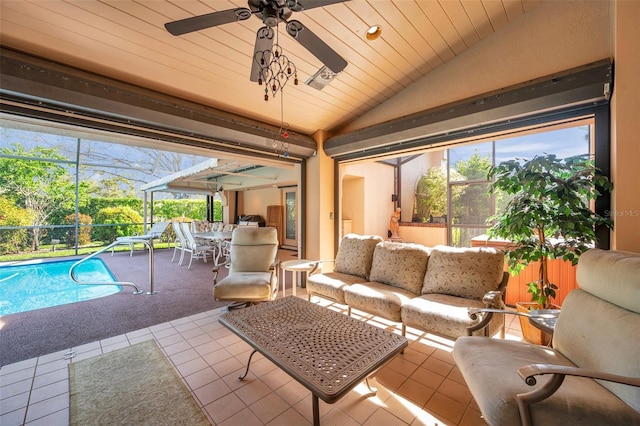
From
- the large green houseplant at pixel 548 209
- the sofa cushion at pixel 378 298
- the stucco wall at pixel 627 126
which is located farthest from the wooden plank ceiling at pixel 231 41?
the sofa cushion at pixel 378 298

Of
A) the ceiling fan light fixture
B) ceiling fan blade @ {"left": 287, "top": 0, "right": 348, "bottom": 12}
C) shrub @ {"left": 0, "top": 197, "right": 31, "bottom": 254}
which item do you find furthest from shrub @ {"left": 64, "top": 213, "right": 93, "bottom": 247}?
ceiling fan blade @ {"left": 287, "top": 0, "right": 348, "bottom": 12}

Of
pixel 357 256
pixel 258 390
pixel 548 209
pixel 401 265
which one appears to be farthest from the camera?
pixel 357 256

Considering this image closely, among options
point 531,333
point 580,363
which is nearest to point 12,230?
point 580,363

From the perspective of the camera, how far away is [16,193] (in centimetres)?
652

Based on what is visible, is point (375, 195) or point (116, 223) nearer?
point (375, 195)

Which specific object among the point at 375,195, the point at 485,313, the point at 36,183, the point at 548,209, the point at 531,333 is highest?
the point at 36,183

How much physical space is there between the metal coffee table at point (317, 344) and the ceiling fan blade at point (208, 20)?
1886 millimetres

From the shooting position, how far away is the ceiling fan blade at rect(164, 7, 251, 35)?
1293mm

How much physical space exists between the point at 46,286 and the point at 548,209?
7.34 m

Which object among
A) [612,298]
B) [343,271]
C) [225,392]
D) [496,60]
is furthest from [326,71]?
[225,392]

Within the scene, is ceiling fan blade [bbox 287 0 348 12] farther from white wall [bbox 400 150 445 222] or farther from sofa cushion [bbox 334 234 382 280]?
white wall [bbox 400 150 445 222]

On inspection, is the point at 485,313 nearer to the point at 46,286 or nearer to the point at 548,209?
the point at 548,209

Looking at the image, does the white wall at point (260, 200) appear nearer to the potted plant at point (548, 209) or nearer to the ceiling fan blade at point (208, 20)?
the potted plant at point (548, 209)

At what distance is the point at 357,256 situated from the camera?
325 cm
